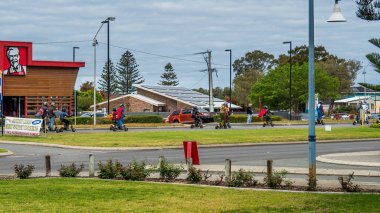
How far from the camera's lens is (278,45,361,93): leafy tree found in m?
113

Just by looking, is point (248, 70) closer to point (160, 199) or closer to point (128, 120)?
point (128, 120)

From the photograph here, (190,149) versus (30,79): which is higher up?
(30,79)

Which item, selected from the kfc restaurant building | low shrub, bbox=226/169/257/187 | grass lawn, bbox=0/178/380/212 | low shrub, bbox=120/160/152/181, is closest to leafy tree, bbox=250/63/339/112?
the kfc restaurant building

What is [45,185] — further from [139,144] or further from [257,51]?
[257,51]

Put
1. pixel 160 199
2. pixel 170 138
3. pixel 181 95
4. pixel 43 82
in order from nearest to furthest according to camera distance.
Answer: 1. pixel 160 199
2. pixel 170 138
3. pixel 43 82
4. pixel 181 95

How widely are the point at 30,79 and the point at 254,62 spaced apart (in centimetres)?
8318

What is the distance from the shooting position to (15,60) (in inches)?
2350

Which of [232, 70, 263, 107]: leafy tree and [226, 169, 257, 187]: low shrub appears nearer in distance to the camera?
[226, 169, 257, 187]: low shrub

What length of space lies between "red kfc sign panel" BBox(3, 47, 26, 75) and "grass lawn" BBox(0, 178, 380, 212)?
152 feet

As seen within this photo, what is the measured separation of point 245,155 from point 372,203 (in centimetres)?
1387

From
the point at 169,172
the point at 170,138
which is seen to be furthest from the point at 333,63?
the point at 169,172

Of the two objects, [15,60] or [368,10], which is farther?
[15,60]

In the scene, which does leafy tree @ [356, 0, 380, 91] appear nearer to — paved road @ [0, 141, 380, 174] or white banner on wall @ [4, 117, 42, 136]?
paved road @ [0, 141, 380, 174]

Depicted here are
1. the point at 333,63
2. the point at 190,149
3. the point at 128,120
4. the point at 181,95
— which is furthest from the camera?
the point at 333,63
